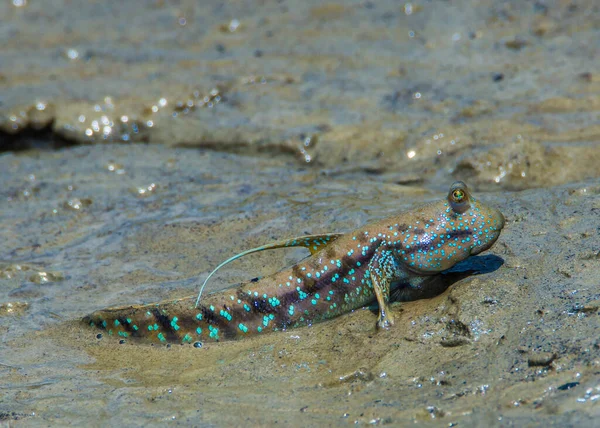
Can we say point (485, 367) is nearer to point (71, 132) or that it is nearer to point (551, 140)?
point (551, 140)

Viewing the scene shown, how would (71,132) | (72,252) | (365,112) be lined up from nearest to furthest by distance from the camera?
(72,252) → (365,112) → (71,132)

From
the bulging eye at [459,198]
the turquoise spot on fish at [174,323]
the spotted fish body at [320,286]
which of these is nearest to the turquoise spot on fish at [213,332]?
the spotted fish body at [320,286]

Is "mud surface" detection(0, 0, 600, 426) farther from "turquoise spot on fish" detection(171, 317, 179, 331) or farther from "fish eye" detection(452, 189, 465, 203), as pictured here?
"fish eye" detection(452, 189, 465, 203)

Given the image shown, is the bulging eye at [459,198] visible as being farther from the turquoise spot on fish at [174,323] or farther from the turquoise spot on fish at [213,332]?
the turquoise spot on fish at [174,323]

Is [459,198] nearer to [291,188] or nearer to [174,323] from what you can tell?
[174,323]

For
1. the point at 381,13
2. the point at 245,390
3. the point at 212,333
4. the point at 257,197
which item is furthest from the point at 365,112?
the point at 245,390

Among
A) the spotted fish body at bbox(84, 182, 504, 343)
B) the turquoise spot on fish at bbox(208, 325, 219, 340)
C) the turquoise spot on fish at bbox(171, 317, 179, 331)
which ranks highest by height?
the spotted fish body at bbox(84, 182, 504, 343)

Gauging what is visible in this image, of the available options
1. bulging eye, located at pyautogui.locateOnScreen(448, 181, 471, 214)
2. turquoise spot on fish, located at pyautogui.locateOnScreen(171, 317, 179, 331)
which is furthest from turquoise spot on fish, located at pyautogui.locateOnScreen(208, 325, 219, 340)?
bulging eye, located at pyautogui.locateOnScreen(448, 181, 471, 214)
